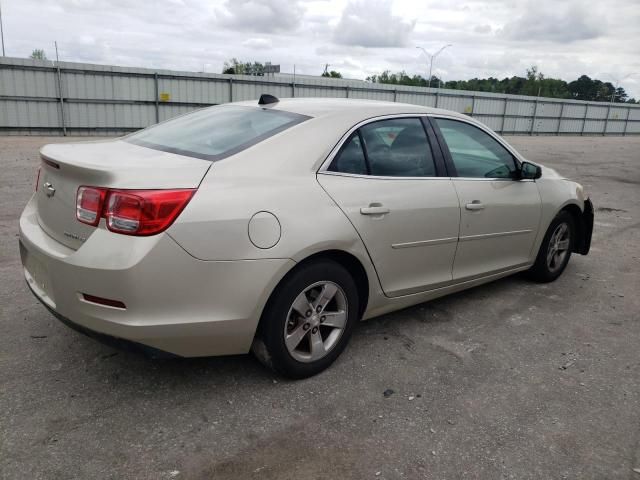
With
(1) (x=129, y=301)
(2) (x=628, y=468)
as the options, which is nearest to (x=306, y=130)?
(1) (x=129, y=301)

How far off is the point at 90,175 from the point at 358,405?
5.88 feet

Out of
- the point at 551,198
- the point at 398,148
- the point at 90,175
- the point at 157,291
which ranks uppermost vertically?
the point at 398,148

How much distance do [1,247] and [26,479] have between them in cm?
375

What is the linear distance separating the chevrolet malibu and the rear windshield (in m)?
0.02

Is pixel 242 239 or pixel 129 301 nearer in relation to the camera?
pixel 129 301

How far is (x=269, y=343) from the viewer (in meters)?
2.85

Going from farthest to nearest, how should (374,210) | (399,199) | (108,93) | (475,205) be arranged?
(108,93) < (475,205) < (399,199) < (374,210)

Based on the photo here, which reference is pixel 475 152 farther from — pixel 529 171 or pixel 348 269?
pixel 348 269

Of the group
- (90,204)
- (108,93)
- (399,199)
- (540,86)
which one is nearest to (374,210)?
(399,199)

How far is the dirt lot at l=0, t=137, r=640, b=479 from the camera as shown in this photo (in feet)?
7.92

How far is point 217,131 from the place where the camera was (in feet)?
10.8

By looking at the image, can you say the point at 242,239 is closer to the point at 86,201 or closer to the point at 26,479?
the point at 86,201

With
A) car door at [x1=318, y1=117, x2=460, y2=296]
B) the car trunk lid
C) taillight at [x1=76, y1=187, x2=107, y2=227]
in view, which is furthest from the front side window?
taillight at [x1=76, y1=187, x2=107, y2=227]

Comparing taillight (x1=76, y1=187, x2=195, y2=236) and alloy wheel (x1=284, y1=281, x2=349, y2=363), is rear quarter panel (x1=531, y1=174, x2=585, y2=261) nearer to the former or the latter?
alloy wheel (x1=284, y1=281, x2=349, y2=363)
